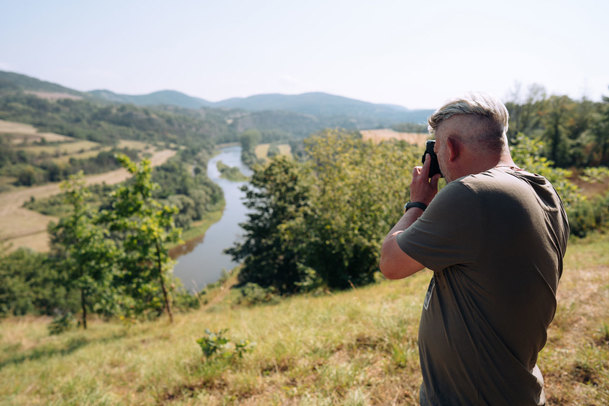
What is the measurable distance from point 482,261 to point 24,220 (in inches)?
3243

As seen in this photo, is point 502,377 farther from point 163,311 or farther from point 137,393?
point 163,311

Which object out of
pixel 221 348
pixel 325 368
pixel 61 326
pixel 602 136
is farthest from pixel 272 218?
pixel 602 136

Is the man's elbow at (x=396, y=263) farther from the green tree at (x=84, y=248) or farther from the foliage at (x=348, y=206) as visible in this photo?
the green tree at (x=84, y=248)

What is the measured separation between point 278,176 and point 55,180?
10252 centimetres

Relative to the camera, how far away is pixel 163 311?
37.8ft

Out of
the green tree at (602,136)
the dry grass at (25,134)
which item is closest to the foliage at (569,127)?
the green tree at (602,136)

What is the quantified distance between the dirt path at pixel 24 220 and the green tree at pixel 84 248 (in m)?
33.0

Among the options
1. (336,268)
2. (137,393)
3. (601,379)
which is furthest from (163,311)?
(601,379)

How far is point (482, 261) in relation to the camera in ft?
3.73

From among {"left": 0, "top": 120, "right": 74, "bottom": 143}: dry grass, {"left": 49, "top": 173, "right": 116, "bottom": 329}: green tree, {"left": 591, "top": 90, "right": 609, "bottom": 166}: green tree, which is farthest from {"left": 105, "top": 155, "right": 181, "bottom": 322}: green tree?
{"left": 0, "top": 120, "right": 74, "bottom": 143}: dry grass

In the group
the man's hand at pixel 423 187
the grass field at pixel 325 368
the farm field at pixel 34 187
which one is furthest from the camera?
the farm field at pixel 34 187

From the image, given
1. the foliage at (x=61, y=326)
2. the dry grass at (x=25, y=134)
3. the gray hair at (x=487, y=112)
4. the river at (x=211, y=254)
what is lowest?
the river at (x=211, y=254)

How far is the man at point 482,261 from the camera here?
3.64 ft

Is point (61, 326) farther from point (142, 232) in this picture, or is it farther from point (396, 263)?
point (396, 263)
